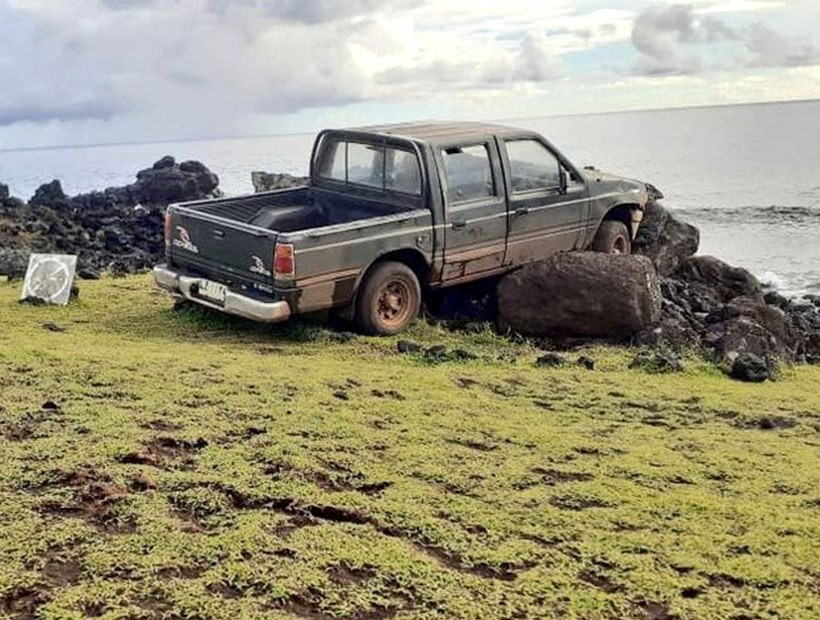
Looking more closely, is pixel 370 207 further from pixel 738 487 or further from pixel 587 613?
pixel 587 613

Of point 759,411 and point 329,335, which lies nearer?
point 759,411

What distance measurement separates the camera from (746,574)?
14.7 ft

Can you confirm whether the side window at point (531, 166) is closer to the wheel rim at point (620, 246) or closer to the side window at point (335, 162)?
the wheel rim at point (620, 246)

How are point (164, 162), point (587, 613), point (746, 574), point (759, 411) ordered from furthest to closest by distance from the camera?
point (164, 162) → point (759, 411) → point (746, 574) → point (587, 613)

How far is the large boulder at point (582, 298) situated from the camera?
10766 mm

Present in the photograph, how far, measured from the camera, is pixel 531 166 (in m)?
11.6

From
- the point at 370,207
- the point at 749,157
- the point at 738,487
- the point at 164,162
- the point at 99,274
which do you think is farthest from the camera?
the point at 749,157

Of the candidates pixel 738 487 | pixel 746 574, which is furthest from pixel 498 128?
pixel 746 574

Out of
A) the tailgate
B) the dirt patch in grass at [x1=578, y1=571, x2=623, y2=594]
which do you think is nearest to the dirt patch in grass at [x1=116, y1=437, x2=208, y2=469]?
the dirt patch in grass at [x1=578, y1=571, x2=623, y2=594]

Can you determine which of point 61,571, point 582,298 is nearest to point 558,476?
point 61,571

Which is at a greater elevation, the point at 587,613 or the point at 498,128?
the point at 498,128

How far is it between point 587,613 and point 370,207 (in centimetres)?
740

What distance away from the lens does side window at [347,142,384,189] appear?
11.0 meters

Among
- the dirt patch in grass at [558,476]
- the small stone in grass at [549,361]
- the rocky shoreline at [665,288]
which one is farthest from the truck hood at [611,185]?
the dirt patch in grass at [558,476]
